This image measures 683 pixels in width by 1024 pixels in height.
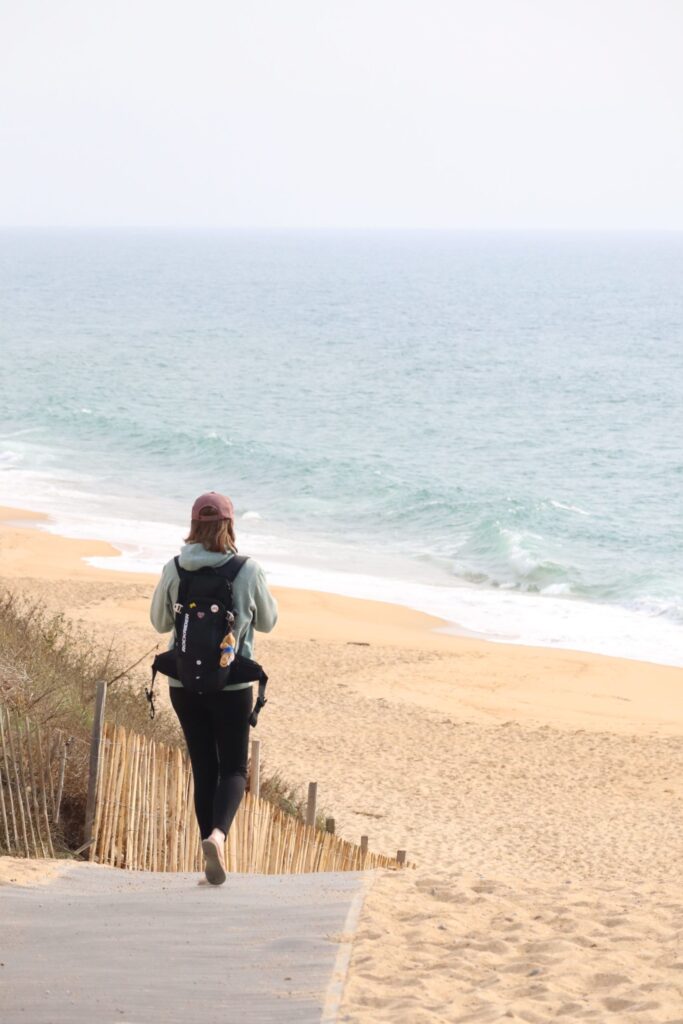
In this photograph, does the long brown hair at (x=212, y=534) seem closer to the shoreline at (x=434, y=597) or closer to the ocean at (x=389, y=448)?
the shoreline at (x=434, y=597)

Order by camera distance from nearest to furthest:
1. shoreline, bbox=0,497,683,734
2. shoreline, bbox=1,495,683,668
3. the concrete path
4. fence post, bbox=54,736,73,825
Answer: the concrete path < fence post, bbox=54,736,73,825 < shoreline, bbox=0,497,683,734 < shoreline, bbox=1,495,683,668

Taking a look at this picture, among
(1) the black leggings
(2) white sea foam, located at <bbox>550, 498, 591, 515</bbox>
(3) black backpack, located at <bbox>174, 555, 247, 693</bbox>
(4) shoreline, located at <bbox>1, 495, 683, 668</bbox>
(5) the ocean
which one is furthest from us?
(2) white sea foam, located at <bbox>550, 498, 591, 515</bbox>

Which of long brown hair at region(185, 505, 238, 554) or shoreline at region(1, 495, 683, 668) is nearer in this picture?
long brown hair at region(185, 505, 238, 554)

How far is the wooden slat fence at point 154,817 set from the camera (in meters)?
6.04

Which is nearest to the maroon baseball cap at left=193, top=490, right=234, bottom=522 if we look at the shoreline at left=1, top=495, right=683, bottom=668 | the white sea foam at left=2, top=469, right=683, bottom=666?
the shoreline at left=1, top=495, right=683, bottom=668

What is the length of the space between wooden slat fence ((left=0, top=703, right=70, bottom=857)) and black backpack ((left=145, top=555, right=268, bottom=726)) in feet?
4.59

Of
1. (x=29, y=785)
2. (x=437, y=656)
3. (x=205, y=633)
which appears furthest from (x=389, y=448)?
(x=205, y=633)

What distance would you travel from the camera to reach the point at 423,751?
14453 millimetres

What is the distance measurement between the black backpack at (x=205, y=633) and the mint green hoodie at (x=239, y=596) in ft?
0.08

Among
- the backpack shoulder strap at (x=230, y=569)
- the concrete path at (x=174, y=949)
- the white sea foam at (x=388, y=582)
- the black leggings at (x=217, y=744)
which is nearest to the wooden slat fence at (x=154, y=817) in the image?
the concrete path at (x=174, y=949)

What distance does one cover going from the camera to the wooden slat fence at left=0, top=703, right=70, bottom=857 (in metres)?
5.86

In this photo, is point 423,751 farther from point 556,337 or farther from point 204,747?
point 556,337

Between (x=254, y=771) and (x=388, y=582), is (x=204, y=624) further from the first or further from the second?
(x=388, y=582)

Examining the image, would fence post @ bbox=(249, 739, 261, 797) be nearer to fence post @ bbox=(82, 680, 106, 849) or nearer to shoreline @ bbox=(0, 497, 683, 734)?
fence post @ bbox=(82, 680, 106, 849)
